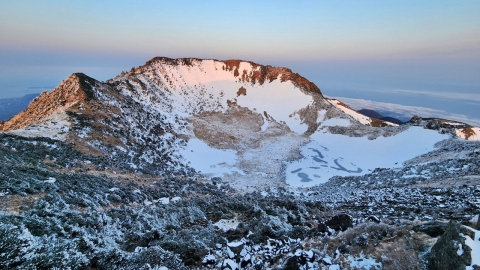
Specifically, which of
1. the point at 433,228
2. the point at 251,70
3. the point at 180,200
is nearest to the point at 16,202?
the point at 180,200

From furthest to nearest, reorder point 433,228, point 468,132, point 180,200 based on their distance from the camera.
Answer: point 468,132 → point 180,200 → point 433,228

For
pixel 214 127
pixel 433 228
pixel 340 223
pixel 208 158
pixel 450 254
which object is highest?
pixel 450 254

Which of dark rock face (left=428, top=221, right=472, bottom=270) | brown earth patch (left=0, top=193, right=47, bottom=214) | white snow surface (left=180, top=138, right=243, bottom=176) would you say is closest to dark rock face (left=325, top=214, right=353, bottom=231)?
dark rock face (left=428, top=221, right=472, bottom=270)

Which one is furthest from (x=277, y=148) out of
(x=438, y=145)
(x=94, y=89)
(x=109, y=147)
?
(x=94, y=89)

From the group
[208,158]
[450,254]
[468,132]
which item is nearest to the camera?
[450,254]

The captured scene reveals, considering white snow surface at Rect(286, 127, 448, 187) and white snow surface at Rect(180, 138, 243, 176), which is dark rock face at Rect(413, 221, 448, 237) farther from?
white snow surface at Rect(180, 138, 243, 176)

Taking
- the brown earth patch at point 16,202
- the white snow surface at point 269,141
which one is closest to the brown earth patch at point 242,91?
the white snow surface at point 269,141

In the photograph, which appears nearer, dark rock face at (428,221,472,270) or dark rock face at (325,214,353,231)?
dark rock face at (428,221,472,270)

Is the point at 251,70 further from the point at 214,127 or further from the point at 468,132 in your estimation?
the point at 468,132
